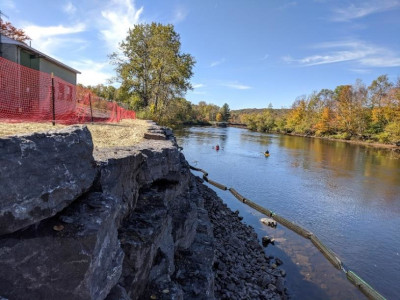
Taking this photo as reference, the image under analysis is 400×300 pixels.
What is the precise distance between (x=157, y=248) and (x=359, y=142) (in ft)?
208

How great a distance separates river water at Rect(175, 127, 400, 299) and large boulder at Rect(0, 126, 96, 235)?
305 inches

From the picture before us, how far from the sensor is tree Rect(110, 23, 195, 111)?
2820 centimetres

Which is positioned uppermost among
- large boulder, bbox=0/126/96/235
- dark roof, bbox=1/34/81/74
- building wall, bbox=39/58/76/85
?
dark roof, bbox=1/34/81/74

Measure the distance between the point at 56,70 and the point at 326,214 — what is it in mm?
19610

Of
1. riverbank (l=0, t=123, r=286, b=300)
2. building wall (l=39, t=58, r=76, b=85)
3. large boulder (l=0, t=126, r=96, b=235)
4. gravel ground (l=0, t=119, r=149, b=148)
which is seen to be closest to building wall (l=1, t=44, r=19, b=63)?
building wall (l=39, t=58, r=76, b=85)

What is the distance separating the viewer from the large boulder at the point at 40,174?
7.06ft

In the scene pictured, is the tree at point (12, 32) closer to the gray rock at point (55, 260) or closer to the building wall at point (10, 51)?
the building wall at point (10, 51)

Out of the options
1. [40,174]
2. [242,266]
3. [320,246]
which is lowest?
[320,246]

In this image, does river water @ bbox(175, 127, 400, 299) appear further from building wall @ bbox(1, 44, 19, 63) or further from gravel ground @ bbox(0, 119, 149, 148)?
building wall @ bbox(1, 44, 19, 63)

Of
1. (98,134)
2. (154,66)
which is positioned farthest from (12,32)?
(98,134)

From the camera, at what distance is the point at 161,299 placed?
389 centimetres

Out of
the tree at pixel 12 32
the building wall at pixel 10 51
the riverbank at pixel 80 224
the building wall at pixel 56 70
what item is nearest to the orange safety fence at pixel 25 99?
the building wall at pixel 10 51

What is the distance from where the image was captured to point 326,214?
561 inches

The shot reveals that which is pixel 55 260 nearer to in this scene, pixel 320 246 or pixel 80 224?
pixel 80 224
